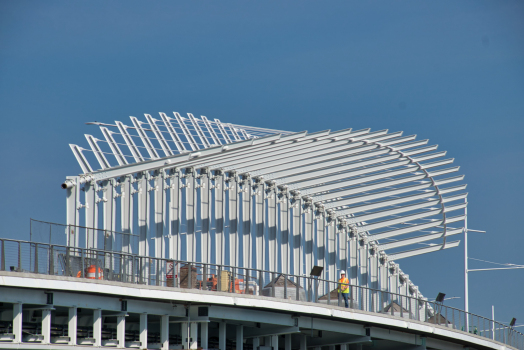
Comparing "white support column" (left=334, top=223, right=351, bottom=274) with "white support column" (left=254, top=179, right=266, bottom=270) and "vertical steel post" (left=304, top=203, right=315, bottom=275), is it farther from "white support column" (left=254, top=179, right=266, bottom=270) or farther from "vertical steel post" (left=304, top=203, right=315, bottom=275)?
"white support column" (left=254, top=179, right=266, bottom=270)

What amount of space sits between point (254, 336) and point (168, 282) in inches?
219

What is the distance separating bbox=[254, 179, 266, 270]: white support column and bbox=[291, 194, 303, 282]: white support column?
7.30 feet

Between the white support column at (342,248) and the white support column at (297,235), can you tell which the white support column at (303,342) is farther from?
the white support column at (342,248)

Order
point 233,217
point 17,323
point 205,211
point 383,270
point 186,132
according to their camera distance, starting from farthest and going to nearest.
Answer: point 383,270
point 233,217
point 186,132
point 205,211
point 17,323

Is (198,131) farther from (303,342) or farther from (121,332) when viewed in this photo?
(121,332)

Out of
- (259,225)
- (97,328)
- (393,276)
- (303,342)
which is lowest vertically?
(303,342)

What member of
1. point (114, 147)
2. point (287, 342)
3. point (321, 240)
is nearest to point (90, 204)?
point (114, 147)

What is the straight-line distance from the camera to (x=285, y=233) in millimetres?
44062

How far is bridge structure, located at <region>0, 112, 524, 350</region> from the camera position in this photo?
24750 millimetres

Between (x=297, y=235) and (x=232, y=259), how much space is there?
5.37m

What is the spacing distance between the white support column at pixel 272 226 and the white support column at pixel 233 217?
6.84 ft

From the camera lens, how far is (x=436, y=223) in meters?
47.2

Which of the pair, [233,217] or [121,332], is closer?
[121,332]

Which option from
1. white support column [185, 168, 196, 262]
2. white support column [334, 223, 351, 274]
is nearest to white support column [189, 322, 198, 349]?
white support column [185, 168, 196, 262]
